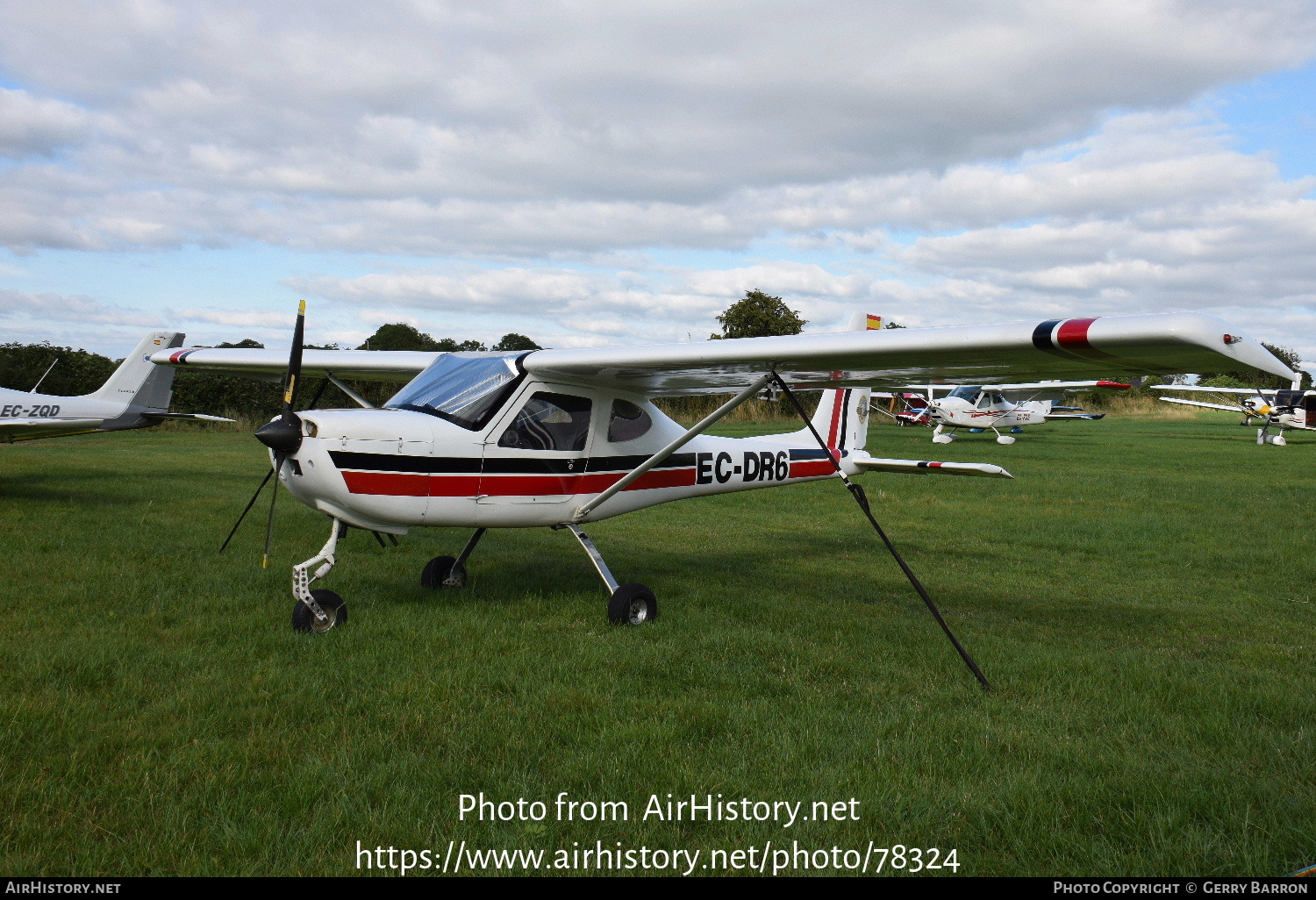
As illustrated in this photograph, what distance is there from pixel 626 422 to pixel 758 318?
3400 centimetres

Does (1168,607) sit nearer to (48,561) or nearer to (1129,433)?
(48,561)

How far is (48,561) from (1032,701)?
838 centimetres

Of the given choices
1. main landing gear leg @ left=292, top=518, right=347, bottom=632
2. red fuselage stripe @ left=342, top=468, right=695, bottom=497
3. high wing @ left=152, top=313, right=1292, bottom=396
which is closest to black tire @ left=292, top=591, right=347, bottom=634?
main landing gear leg @ left=292, top=518, right=347, bottom=632

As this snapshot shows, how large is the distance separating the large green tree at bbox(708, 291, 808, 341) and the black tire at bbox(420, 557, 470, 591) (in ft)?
109

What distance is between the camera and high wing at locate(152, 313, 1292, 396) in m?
4.29

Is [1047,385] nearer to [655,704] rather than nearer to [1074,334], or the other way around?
[1074,334]

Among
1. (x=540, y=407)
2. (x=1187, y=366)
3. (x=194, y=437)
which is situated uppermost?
(x=1187, y=366)

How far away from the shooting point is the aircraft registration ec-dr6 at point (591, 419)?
191 inches

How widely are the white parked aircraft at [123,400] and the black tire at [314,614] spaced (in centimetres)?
1089

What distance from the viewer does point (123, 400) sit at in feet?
54.4

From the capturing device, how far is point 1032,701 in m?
4.66

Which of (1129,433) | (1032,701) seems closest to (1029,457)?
(1129,433)

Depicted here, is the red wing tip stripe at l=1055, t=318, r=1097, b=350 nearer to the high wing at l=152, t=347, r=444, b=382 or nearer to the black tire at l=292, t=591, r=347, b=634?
the black tire at l=292, t=591, r=347, b=634

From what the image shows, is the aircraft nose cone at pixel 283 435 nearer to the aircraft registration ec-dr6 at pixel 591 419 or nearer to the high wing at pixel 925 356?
the aircraft registration ec-dr6 at pixel 591 419
